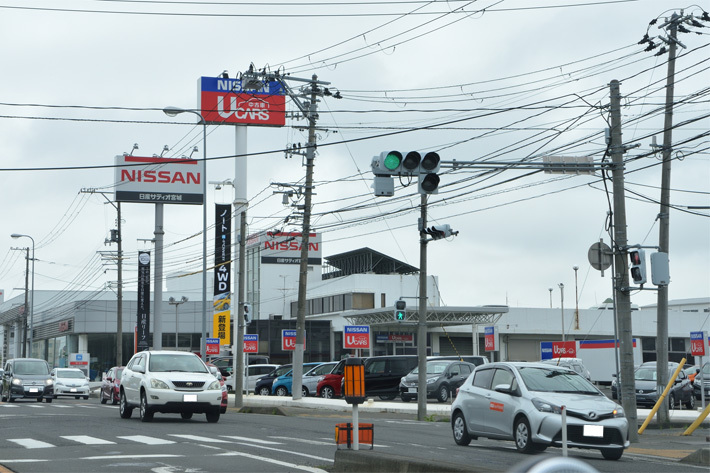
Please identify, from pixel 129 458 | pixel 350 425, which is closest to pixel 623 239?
→ pixel 350 425

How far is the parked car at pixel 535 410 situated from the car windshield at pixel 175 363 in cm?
778

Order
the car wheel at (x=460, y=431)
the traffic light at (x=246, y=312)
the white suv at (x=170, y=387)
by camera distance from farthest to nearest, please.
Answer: the traffic light at (x=246, y=312) < the white suv at (x=170, y=387) < the car wheel at (x=460, y=431)

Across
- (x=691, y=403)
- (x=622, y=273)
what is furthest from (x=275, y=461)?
(x=691, y=403)

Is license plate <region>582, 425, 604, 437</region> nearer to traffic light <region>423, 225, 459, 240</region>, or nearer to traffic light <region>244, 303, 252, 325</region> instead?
traffic light <region>423, 225, 459, 240</region>

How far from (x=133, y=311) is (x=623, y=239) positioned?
67.5 m

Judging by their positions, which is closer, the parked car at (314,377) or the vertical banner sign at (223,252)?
the parked car at (314,377)

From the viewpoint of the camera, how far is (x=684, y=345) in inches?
3214

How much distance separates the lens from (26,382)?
120 feet

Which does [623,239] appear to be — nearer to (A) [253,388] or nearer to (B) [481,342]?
(A) [253,388]

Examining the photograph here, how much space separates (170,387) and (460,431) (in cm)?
753

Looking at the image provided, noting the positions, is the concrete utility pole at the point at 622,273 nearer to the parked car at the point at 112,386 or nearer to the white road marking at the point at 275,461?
the white road marking at the point at 275,461

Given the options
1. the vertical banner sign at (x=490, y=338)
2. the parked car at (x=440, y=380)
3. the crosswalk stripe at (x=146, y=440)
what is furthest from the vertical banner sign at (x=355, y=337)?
the crosswalk stripe at (x=146, y=440)

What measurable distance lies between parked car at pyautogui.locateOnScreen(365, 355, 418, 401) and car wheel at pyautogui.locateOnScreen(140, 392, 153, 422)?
1753 cm

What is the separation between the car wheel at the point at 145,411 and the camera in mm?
21328
